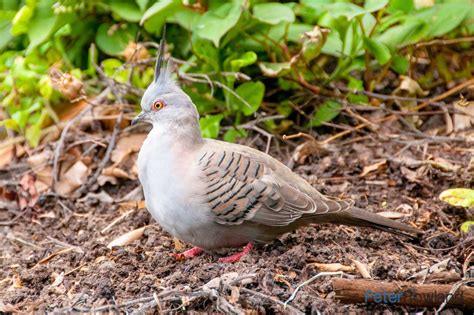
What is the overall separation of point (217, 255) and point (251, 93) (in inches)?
65.3

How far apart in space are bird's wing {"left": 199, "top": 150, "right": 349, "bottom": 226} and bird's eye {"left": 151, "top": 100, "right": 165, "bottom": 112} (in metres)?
0.45

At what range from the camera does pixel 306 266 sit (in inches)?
160

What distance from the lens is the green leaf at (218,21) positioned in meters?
5.41

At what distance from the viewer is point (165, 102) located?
462cm

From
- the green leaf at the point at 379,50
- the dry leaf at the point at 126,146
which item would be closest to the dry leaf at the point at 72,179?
the dry leaf at the point at 126,146

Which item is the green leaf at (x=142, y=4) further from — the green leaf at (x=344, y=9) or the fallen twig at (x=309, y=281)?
the fallen twig at (x=309, y=281)

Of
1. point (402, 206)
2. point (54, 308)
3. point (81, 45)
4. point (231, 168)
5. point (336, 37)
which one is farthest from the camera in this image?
point (81, 45)

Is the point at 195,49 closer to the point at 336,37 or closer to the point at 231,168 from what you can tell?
the point at 336,37

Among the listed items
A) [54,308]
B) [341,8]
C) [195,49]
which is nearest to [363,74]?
[341,8]

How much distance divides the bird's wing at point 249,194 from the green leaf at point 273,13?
144cm

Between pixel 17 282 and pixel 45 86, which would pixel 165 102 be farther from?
pixel 45 86

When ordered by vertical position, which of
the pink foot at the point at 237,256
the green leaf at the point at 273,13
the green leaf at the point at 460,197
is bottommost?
the pink foot at the point at 237,256

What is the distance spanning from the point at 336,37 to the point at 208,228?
92.3 inches

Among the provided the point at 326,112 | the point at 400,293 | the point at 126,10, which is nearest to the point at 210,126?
the point at 326,112
